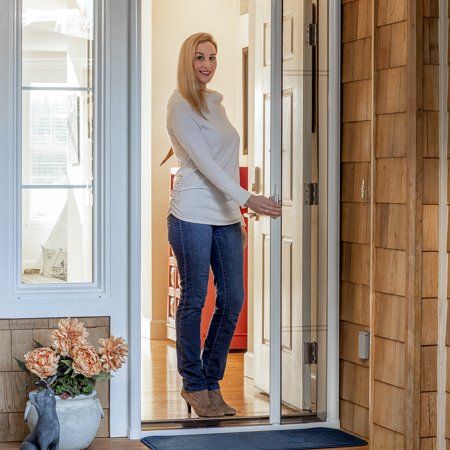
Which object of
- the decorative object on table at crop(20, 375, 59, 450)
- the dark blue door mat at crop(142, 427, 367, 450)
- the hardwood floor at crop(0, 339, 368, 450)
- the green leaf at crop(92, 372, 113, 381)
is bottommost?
the dark blue door mat at crop(142, 427, 367, 450)

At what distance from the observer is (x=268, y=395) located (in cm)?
496

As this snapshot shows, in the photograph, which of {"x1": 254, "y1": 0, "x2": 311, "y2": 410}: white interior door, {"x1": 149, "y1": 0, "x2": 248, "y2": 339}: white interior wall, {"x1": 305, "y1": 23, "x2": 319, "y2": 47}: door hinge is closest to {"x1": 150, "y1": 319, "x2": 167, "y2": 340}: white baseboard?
{"x1": 149, "y1": 0, "x2": 248, "y2": 339}: white interior wall

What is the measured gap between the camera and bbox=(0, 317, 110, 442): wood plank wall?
417cm

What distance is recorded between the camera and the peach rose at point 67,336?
3965mm

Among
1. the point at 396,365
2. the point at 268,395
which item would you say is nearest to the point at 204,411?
the point at 268,395

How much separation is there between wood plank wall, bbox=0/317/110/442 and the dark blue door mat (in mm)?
516

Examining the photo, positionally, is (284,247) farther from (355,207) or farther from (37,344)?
(37,344)

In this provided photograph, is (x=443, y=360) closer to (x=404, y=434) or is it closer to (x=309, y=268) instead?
(x=404, y=434)

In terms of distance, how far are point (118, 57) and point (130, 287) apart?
37.0 inches

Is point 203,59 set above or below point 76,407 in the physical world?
above

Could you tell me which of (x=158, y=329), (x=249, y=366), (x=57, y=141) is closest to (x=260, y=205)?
(x=57, y=141)

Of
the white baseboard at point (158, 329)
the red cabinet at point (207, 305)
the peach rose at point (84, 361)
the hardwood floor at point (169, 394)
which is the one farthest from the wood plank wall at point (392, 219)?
the white baseboard at point (158, 329)

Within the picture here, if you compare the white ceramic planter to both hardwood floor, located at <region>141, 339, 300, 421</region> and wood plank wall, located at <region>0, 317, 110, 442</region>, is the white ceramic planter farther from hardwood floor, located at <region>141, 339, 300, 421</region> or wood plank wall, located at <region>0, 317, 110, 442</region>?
hardwood floor, located at <region>141, 339, 300, 421</region>

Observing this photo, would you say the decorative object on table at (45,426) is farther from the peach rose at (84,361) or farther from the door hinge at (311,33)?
the door hinge at (311,33)
